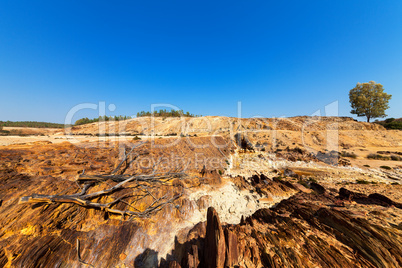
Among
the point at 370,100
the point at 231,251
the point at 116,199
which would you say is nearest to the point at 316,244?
the point at 231,251

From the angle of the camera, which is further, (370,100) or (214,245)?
(370,100)

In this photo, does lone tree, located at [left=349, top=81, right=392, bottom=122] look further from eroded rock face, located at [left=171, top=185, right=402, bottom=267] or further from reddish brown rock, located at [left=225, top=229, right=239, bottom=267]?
reddish brown rock, located at [left=225, top=229, right=239, bottom=267]

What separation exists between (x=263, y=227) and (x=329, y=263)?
2363 millimetres

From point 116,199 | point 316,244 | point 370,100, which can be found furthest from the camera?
point 370,100

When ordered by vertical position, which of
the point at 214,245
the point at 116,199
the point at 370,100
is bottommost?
the point at 214,245

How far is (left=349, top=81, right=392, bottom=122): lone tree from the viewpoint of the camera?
39094 millimetres

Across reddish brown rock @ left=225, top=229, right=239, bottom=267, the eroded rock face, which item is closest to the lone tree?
the eroded rock face

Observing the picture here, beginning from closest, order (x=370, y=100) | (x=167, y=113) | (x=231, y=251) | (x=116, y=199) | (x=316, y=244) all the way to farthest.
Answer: (x=231, y=251), (x=316, y=244), (x=116, y=199), (x=370, y=100), (x=167, y=113)

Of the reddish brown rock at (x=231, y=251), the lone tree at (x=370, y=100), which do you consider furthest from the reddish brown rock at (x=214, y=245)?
the lone tree at (x=370, y=100)

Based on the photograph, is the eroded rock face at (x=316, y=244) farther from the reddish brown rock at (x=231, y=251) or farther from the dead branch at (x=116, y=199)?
the dead branch at (x=116, y=199)

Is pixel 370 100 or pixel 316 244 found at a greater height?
pixel 370 100

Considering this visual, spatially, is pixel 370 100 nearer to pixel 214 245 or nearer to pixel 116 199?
pixel 214 245

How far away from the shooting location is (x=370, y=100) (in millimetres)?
40031

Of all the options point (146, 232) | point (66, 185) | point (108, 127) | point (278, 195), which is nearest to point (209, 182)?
point (278, 195)
